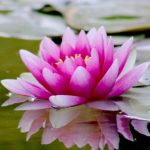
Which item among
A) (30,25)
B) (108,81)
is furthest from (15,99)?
(30,25)

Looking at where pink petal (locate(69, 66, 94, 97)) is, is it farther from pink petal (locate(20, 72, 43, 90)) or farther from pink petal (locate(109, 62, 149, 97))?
pink petal (locate(20, 72, 43, 90))

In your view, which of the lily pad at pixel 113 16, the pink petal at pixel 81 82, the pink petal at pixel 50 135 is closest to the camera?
the pink petal at pixel 50 135

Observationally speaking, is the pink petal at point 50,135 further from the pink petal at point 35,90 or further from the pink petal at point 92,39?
the pink petal at point 92,39

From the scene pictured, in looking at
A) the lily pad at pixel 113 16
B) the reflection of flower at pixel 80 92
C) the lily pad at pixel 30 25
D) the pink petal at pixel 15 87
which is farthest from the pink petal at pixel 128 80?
the lily pad at pixel 30 25

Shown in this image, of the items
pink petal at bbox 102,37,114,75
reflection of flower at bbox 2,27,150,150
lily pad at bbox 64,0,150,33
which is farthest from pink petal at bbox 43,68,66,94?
lily pad at bbox 64,0,150,33

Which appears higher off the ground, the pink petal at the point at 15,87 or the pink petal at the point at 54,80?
the pink petal at the point at 54,80

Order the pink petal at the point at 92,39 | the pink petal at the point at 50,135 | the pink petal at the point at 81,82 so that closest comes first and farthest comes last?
the pink petal at the point at 50,135, the pink petal at the point at 81,82, the pink petal at the point at 92,39
